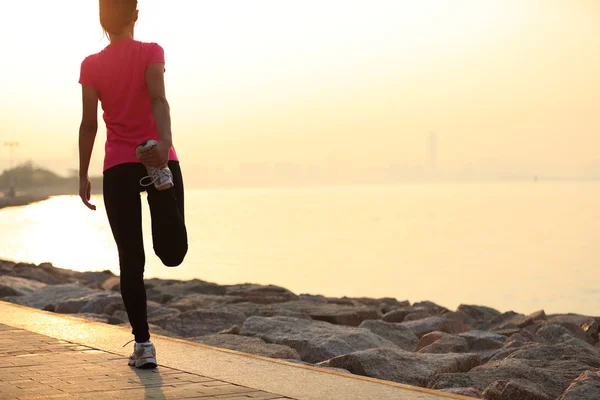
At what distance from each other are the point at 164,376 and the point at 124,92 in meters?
1.53

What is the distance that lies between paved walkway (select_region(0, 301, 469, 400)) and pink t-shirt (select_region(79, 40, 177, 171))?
1.14 metres

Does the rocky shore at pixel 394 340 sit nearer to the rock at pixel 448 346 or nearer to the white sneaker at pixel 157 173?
the rock at pixel 448 346

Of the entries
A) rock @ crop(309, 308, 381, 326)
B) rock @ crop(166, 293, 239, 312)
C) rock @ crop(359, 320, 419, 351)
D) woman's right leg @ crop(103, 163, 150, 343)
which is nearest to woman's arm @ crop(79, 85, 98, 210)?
woman's right leg @ crop(103, 163, 150, 343)

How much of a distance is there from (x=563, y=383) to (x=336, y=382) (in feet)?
8.15

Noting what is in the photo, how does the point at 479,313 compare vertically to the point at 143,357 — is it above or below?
below

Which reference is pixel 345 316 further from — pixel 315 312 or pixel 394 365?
pixel 394 365

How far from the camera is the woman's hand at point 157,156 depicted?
4.94 meters

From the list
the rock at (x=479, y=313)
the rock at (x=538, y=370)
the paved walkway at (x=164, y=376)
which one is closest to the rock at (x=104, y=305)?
the paved walkway at (x=164, y=376)

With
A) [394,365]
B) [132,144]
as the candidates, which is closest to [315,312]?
[394,365]

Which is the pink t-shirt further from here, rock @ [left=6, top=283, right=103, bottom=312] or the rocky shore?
rock @ [left=6, top=283, right=103, bottom=312]

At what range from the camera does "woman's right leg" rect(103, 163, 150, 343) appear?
5.17m

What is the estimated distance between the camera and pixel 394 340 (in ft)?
34.5

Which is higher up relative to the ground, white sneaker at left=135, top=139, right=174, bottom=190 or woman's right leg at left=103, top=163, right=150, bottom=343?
white sneaker at left=135, top=139, right=174, bottom=190

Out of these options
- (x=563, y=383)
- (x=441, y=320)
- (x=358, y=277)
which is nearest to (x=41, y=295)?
(x=441, y=320)
